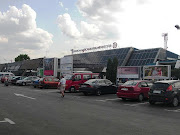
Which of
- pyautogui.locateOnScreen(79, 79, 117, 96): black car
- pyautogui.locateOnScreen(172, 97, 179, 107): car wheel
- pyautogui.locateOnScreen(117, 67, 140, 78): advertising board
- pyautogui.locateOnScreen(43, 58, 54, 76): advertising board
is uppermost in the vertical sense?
pyautogui.locateOnScreen(43, 58, 54, 76): advertising board

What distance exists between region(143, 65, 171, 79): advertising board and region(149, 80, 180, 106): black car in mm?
10324

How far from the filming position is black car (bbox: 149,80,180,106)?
38.8 ft

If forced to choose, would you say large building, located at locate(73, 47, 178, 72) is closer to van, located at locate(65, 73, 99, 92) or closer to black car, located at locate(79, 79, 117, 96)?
van, located at locate(65, 73, 99, 92)

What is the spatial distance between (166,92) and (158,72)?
12.0m

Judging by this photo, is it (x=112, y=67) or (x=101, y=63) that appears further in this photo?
(x=101, y=63)

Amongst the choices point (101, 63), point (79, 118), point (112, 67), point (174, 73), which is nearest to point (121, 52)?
point (101, 63)

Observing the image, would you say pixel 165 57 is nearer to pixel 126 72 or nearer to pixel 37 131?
pixel 126 72

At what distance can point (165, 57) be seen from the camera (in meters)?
42.8

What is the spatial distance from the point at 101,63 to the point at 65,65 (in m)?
13.1

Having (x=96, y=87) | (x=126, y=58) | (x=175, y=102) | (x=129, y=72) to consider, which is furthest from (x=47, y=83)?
(x=126, y=58)

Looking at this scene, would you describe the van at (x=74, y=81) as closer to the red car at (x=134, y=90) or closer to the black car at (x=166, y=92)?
the red car at (x=134, y=90)

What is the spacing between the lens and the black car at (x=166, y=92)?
1181 cm

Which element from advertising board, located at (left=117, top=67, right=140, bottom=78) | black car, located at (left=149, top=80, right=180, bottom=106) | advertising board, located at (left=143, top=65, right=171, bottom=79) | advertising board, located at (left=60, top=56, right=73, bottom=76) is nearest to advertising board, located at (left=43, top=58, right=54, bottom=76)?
advertising board, located at (left=60, top=56, right=73, bottom=76)

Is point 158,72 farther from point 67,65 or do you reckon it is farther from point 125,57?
point 125,57
